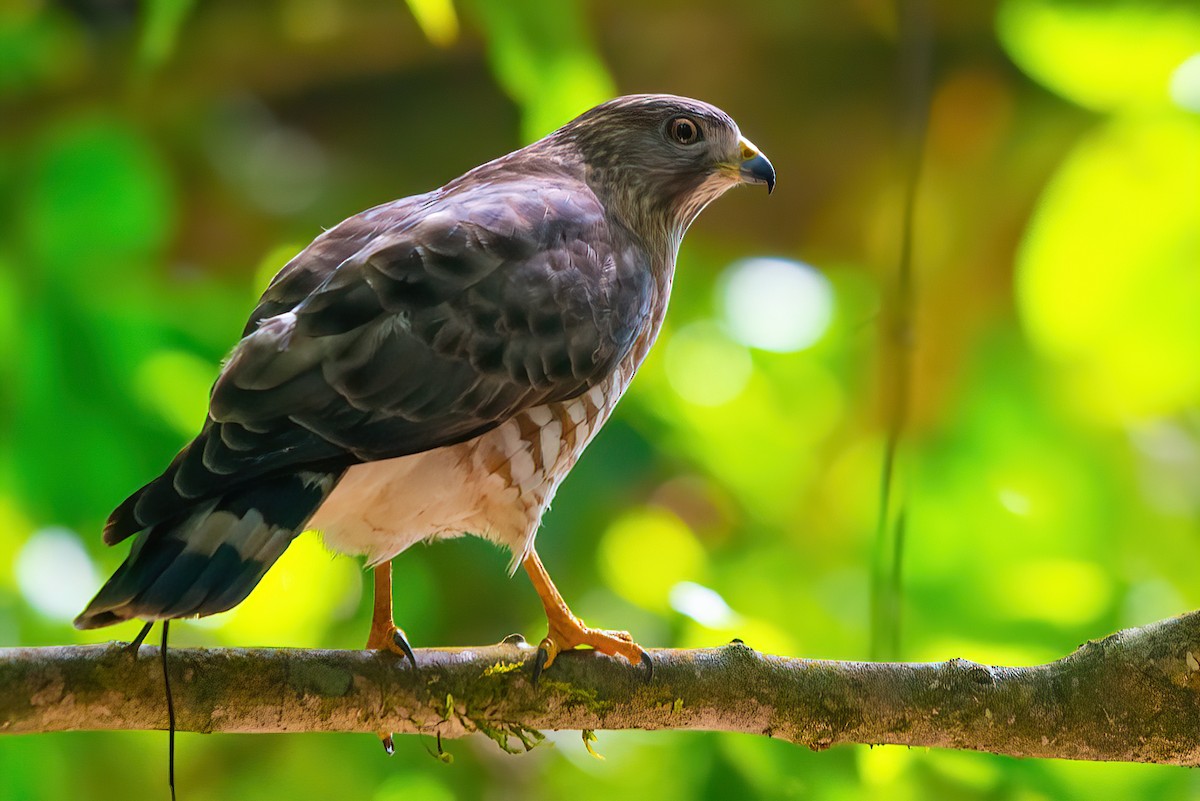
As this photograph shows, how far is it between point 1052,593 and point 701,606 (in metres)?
0.90

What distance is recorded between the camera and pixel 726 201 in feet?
13.6

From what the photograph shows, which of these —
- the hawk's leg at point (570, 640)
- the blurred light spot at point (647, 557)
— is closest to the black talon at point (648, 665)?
the hawk's leg at point (570, 640)

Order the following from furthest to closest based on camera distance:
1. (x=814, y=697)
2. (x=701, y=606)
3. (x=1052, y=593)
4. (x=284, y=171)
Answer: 1. (x=284, y=171)
2. (x=1052, y=593)
3. (x=701, y=606)
4. (x=814, y=697)

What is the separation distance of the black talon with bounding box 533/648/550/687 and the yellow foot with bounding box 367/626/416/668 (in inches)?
7.1

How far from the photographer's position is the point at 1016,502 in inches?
120

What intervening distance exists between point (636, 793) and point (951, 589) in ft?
3.02

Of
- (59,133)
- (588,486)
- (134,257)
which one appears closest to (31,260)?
(134,257)

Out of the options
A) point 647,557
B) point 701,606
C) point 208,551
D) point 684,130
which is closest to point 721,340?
point 647,557

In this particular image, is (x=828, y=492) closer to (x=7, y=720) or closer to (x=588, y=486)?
(x=588, y=486)

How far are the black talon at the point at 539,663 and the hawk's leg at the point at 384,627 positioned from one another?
18cm

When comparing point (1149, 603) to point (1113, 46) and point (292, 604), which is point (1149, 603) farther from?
point (292, 604)

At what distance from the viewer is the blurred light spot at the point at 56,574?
2.81 meters

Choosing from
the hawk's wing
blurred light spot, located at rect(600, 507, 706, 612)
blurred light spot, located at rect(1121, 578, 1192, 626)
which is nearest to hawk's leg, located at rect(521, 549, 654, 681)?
the hawk's wing

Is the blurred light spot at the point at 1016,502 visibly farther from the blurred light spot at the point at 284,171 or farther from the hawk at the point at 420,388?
the blurred light spot at the point at 284,171
